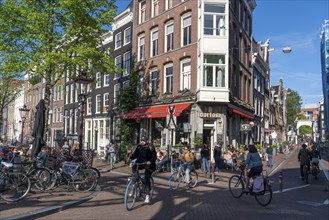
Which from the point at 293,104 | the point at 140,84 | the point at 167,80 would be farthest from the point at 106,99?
the point at 293,104

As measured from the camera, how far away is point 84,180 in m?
11.3

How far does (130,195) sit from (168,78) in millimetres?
17960

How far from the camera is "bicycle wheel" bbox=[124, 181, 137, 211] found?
865 cm

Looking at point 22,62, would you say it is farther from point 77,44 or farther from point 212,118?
point 212,118

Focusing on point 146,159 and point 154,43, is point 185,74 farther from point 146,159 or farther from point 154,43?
point 146,159

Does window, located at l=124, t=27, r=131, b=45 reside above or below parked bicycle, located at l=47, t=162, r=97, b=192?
above

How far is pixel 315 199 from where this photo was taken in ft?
37.9

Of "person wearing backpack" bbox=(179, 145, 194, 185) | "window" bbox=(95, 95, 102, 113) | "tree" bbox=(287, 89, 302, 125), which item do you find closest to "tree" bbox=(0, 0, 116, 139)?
"person wearing backpack" bbox=(179, 145, 194, 185)

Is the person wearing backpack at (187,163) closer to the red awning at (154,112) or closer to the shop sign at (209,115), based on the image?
the red awning at (154,112)

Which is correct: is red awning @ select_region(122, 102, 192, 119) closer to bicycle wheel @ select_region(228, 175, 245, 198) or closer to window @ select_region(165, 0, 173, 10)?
window @ select_region(165, 0, 173, 10)

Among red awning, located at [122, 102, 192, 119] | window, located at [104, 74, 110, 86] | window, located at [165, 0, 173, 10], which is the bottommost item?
red awning, located at [122, 102, 192, 119]

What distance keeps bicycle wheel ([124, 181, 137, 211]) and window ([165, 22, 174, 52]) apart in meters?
18.1

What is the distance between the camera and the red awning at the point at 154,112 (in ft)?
75.1

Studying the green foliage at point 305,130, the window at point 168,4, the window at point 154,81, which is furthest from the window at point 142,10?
the green foliage at point 305,130
